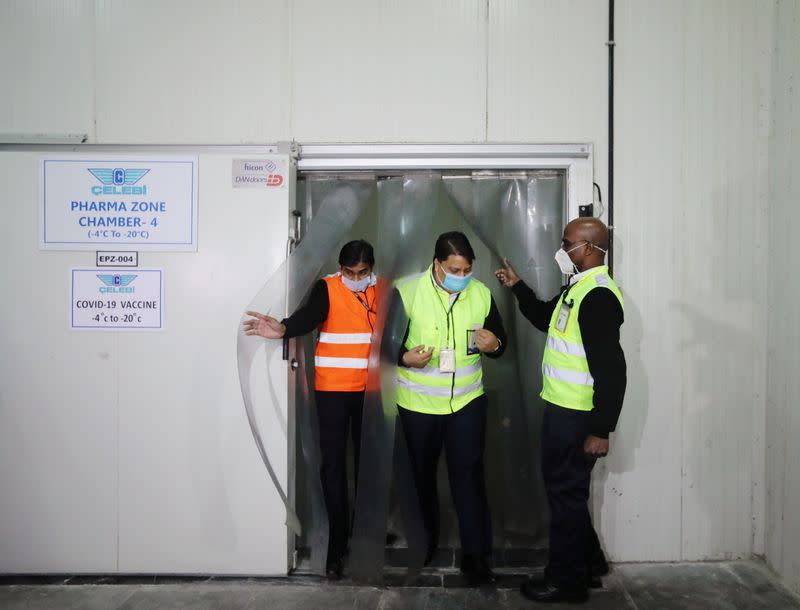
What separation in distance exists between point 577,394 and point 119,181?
2169 mm

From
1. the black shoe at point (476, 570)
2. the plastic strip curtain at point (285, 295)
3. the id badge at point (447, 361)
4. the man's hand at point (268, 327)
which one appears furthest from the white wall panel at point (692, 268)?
the man's hand at point (268, 327)

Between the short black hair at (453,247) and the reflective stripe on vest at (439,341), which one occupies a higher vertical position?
the short black hair at (453,247)

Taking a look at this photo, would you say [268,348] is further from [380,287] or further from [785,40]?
[785,40]

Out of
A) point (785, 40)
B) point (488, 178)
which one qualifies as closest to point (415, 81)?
point (488, 178)

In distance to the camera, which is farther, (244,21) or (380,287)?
(244,21)

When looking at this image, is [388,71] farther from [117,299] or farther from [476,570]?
[476,570]

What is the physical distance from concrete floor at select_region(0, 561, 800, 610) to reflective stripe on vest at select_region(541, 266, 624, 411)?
33.5 inches

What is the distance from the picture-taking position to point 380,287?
2107 mm

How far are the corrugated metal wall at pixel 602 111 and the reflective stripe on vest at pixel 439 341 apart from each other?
74 cm

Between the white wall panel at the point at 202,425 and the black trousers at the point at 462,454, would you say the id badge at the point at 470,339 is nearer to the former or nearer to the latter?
the black trousers at the point at 462,454

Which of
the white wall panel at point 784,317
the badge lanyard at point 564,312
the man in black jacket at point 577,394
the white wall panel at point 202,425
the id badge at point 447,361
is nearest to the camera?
the man in black jacket at point 577,394

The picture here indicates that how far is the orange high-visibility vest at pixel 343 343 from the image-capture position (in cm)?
214

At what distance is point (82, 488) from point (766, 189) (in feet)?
11.2

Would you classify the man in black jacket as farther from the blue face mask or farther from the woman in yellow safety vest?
the blue face mask
